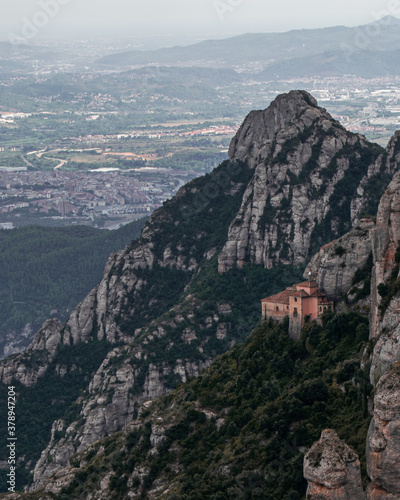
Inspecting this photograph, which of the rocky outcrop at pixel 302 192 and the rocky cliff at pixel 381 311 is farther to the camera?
the rocky outcrop at pixel 302 192

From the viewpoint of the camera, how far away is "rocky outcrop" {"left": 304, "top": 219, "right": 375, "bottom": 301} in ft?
226

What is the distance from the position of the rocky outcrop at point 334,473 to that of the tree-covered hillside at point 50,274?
437 feet

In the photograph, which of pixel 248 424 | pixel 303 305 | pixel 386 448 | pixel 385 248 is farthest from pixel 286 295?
pixel 386 448

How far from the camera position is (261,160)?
11525 cm

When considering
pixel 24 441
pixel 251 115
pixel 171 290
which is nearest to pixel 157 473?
pixel 24 441

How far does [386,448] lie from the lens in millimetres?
41938

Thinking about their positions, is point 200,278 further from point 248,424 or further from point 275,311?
point 248,424

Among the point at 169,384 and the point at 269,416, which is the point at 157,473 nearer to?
the point at 269,416

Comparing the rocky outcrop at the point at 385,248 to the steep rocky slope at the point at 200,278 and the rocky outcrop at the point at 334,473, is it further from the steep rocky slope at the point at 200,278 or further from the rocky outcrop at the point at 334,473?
the steep rocky slope at the point at 200,278

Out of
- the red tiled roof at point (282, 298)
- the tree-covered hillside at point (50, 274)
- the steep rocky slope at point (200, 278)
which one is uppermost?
the red tiled roof at point (282, 298)

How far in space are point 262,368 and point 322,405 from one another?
13.0m

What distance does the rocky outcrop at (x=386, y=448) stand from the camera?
1645 inches

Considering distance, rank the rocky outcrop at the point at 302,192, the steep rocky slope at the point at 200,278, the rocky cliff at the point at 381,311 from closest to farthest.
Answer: the rocky cliff at the point at 381,311, the steep rocky slope at the point at 200,278, the rocky outcrop at the point at 302,192

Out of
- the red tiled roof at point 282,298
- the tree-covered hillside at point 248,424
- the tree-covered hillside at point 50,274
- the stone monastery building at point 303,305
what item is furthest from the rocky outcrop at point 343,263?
the tree-covered hillside at point 50,274
